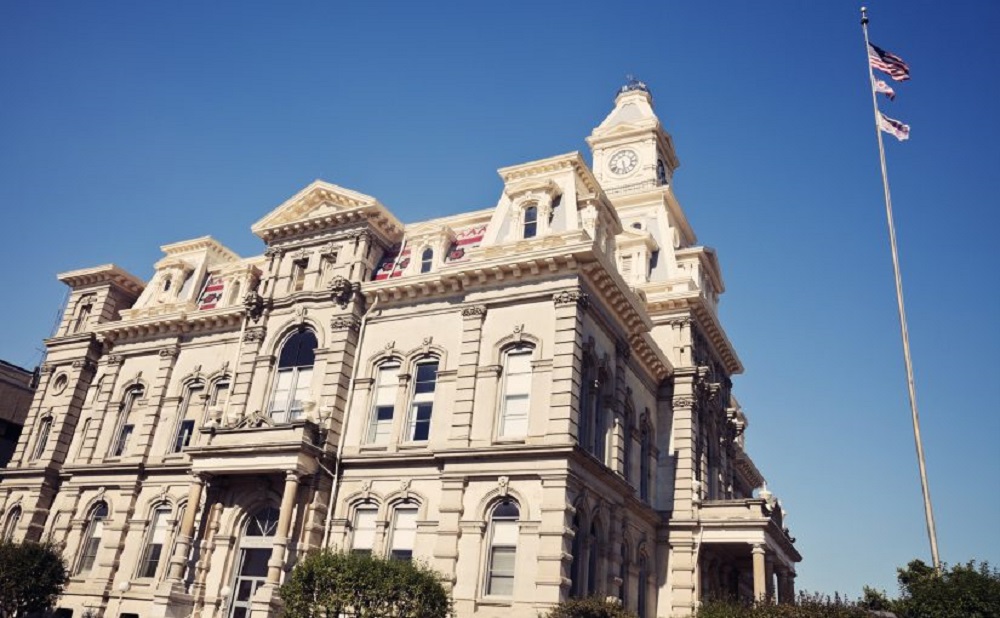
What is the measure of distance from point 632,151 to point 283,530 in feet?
103

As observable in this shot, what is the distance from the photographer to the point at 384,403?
102ft

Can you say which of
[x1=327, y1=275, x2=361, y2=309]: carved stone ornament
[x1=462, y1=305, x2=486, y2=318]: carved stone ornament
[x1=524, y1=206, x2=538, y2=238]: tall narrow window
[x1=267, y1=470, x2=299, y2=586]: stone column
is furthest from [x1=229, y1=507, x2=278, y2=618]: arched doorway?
[x1=524, y1=206, x2=538, y2=238]: tall narrow window

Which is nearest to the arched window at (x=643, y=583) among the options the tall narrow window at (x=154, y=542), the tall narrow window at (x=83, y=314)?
the tall narrow window at (x=154, y=542)

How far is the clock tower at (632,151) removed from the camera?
155 ft

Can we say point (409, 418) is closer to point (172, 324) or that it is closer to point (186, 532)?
point (186, 532)

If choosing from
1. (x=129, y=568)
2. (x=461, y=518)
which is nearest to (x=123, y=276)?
(x=129, y=568)

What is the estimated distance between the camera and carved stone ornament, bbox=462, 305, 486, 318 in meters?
29.7

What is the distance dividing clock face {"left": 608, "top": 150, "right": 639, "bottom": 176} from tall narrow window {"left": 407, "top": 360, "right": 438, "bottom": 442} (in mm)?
22659

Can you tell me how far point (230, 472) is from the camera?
97.9ft

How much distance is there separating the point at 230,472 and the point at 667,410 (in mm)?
19783

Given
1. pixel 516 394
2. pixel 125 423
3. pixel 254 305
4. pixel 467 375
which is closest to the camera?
pixel 516 394

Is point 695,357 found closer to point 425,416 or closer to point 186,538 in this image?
point 425,416

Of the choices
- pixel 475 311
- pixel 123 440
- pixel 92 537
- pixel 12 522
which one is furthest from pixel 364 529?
pixel 12 522

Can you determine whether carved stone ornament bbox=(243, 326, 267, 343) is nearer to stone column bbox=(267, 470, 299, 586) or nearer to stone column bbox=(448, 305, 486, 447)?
stone column bbox=(267, 470, 299, 586)
